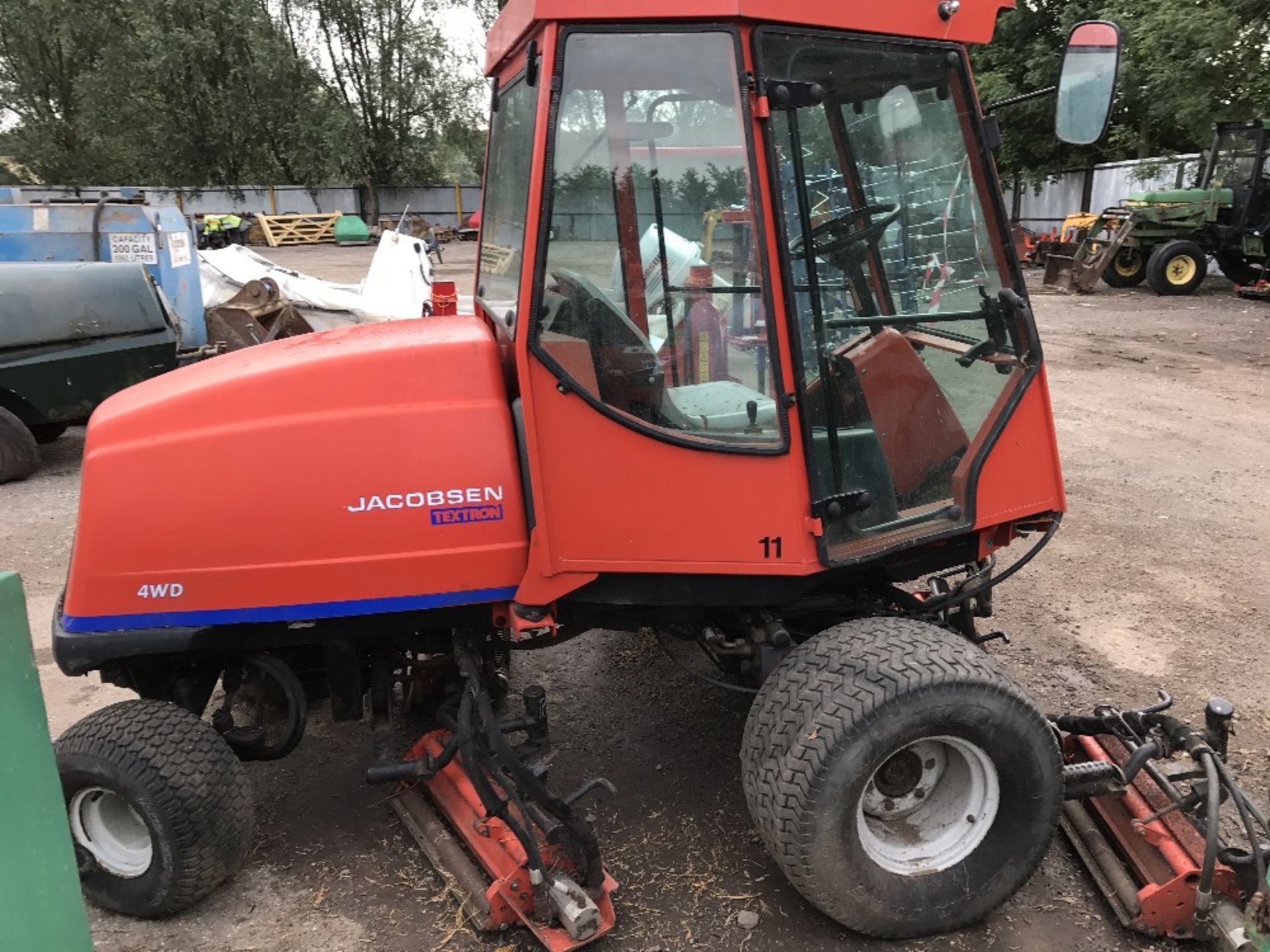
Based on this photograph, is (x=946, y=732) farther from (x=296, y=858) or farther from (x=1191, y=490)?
(x=1191, y=490)

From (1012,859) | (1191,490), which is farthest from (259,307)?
(1012,859)

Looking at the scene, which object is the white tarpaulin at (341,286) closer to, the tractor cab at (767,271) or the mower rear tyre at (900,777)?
the tractor cab at (767,271)

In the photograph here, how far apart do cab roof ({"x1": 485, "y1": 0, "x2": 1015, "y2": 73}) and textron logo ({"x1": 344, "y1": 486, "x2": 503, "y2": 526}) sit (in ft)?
3.71

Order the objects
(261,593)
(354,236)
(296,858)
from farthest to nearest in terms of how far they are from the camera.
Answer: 1. (354,236)
2. (296,858)
3. (261,593)

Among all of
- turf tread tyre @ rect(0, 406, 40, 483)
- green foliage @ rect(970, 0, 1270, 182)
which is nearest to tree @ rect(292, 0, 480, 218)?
green foliage @ rect(970, 0, 1270, 182)

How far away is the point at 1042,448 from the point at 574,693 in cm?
205

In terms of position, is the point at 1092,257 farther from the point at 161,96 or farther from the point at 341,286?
the point at 161,96

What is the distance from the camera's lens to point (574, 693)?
3926mm

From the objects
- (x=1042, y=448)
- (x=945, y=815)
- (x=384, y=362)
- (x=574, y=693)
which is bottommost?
(x=574, y=693)

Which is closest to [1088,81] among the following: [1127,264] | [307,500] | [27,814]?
[307,500]

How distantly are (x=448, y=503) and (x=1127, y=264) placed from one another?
16.1 metres

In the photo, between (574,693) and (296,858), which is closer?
(296,858)

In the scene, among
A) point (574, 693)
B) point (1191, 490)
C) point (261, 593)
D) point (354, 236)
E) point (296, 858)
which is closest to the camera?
point (261, 593)

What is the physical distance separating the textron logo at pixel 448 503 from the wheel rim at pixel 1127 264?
15921 mm
